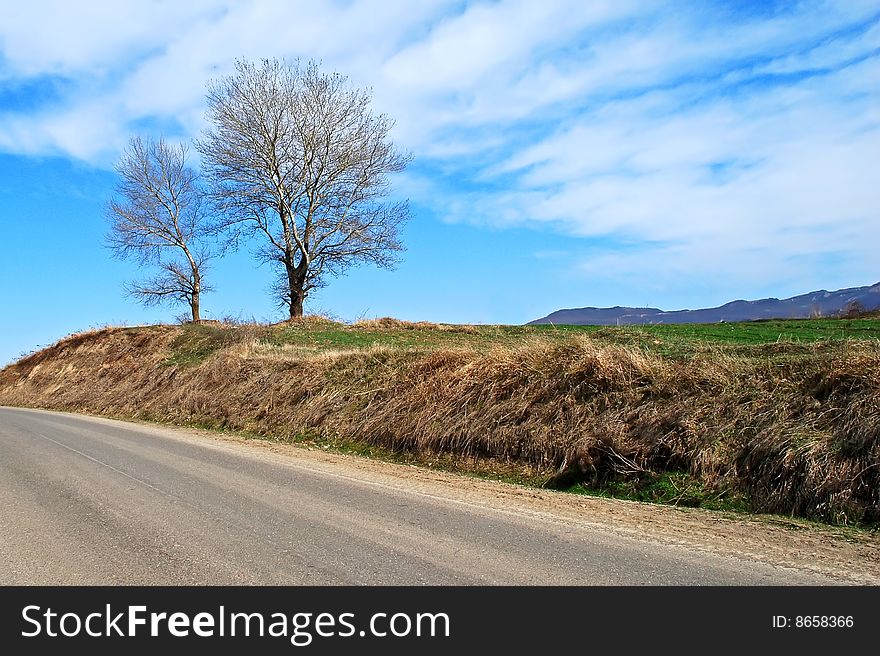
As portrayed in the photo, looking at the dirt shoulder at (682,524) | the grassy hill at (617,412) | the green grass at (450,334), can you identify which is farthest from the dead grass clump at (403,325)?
the dirt shoulder at (682,524)

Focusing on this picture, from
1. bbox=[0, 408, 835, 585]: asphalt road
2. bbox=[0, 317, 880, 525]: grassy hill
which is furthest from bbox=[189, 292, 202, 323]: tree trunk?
bbox=[0, 408, 835, 585]: asphalt road

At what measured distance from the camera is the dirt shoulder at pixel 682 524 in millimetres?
6133

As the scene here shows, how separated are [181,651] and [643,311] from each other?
25.5 m

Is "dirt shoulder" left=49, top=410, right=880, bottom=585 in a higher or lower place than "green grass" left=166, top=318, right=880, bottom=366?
lower

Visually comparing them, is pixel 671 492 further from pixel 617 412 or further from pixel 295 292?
pixel 295 292

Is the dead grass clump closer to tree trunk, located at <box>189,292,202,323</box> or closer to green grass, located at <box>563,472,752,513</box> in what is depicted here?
tree trunk, located at <box>189,292,202,323</box>

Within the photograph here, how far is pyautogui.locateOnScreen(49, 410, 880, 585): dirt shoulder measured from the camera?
6133mm

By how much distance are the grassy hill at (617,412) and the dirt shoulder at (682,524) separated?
707mm

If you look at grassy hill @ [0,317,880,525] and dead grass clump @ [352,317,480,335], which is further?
dead grass clump @ [352,317,480,335]

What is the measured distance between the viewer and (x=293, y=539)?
21.3 ft

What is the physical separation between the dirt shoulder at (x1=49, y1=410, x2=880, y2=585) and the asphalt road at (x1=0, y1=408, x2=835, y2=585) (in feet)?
0.88

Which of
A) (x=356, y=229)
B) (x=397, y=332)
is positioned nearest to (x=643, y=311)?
A: (x=397, y=332)

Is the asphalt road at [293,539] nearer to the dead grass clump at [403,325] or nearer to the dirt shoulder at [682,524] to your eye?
the dirt shoulder at [682,524]

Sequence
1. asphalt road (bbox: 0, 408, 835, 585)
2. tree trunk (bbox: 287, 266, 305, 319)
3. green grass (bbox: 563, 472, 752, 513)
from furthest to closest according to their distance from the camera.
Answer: tree trunk (bbox: 287, 266, 305, 319) → green grass (bbox: 563, 472, 752, 513) → asphalt road (bbox: 0, 408, 835, 585)
